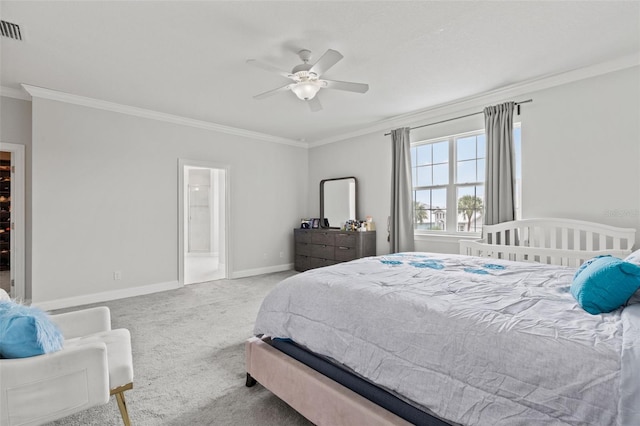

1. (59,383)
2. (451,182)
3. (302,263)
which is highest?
(451,182)

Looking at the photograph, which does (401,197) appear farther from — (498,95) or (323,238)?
(498,95)

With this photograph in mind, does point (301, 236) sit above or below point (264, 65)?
below

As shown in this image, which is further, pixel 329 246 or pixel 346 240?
pixel 329 246

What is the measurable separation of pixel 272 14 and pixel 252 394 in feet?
8.88

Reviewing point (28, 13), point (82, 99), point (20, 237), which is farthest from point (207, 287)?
point (28, 13)

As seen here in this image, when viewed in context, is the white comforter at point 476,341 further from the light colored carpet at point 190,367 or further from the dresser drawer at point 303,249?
the dresser drawer at point 303,249

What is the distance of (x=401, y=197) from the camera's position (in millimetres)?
4785

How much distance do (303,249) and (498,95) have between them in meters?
4.03

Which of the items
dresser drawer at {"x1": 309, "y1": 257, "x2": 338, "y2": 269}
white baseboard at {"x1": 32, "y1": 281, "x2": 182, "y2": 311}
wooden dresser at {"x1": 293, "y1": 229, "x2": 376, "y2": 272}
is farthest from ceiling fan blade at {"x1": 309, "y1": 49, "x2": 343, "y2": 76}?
white baseboard at {"x1": 32, "y1": 281, "x2": 182, "y2": 311}

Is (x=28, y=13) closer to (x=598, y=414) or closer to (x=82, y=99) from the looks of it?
(x=82, y=99)

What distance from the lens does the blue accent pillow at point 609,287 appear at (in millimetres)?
1332

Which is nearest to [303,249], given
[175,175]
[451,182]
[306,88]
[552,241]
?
[175,175]

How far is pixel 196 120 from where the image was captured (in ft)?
16.6

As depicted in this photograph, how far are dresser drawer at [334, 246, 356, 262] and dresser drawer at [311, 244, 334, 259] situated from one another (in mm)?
121
